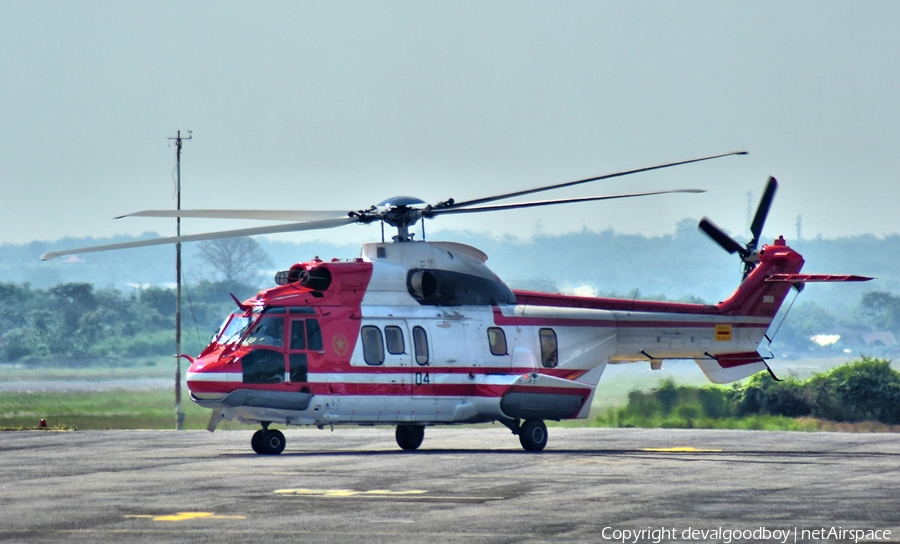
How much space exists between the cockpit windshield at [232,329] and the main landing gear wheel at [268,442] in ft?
5.71

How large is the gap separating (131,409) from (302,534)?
3090cm

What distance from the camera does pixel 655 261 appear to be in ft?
302

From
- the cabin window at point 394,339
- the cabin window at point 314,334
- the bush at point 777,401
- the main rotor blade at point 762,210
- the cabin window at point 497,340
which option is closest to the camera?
the cabin window at point 314,334

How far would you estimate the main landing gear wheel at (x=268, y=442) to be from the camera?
22.8 meters

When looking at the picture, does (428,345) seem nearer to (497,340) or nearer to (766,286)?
(497,340)

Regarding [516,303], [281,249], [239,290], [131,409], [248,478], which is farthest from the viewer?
[281,249]

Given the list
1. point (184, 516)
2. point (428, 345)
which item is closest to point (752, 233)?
point (428, 345)

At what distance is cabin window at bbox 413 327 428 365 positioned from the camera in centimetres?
2383

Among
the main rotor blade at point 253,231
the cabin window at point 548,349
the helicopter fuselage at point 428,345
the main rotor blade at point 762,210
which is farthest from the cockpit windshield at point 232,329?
the main rotor blade at point 762,210

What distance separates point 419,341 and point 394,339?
1.71ft

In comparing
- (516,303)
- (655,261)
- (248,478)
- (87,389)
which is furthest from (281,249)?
(248,478)

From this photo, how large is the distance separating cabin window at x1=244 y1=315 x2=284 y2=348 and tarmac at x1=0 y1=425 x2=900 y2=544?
199 centimetres

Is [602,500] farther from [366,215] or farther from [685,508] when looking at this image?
[366,215]

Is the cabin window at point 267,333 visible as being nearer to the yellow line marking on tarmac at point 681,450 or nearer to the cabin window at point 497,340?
the cabin window at point 497,340
